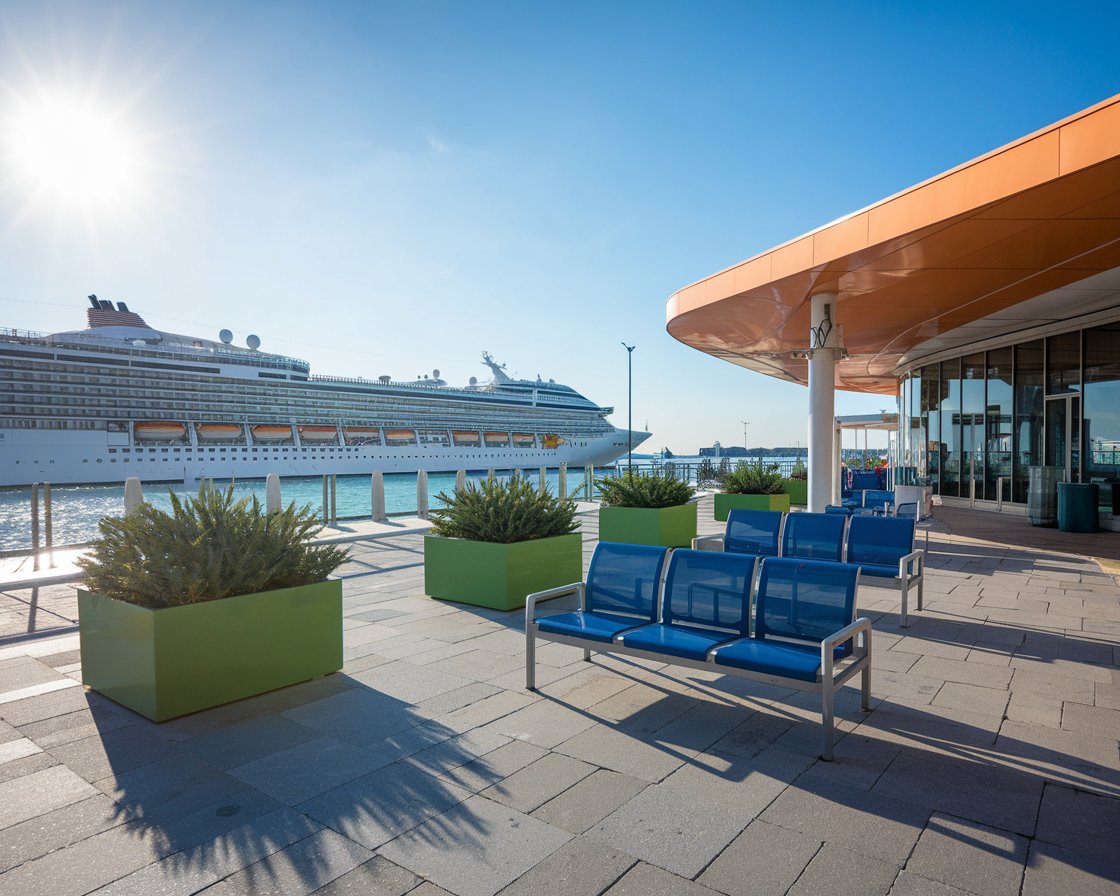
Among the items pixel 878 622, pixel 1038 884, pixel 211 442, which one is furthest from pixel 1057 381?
pixel 211 442

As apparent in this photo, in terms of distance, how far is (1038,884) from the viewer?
7.30 feet

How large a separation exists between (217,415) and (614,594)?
49.4 meters

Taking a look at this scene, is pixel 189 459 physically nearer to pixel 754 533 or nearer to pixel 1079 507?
pixel 754 533

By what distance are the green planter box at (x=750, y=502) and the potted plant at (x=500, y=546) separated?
578 cm

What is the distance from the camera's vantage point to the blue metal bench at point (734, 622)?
3.41 metres

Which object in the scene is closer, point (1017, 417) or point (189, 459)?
point (1017, 417)

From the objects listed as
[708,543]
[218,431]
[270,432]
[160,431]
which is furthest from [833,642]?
[270,432]

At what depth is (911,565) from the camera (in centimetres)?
619

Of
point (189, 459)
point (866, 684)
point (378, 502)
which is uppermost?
point (189, 459)

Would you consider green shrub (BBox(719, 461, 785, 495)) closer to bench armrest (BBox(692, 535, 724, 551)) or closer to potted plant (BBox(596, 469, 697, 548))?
potted plant (BBox(596, 469, 697, 548))

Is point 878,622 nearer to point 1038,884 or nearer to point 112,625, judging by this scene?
point 1038,884

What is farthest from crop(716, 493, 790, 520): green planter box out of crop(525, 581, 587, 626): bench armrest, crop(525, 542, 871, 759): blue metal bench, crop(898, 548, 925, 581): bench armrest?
crop(525, 542, 871, 759): blue metal bench

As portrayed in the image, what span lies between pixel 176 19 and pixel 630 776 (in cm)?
822

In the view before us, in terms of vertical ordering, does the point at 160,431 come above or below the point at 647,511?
above
